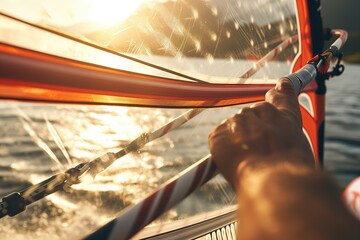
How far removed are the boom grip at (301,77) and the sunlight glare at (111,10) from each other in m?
0.57

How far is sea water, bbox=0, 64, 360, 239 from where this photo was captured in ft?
4.24

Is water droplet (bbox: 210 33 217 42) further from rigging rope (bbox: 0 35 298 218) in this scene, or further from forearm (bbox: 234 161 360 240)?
forearm (bbox: 234 161 360 240)

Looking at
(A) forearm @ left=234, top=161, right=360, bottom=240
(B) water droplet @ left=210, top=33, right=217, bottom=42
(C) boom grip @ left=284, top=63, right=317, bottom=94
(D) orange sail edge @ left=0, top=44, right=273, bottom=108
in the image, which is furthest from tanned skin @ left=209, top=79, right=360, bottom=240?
(B) water droplet @ left=210, top=33, right=217, bottom=42

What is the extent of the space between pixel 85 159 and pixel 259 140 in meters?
0.96

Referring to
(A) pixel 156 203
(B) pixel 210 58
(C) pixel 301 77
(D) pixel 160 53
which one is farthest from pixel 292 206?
(B) pixel 210 58

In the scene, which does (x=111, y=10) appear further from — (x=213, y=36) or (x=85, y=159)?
(x=213, y=36)

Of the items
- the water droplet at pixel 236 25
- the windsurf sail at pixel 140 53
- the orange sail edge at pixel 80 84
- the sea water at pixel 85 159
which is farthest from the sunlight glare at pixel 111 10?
the water droplet at pixel 236 25

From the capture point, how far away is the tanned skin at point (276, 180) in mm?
330

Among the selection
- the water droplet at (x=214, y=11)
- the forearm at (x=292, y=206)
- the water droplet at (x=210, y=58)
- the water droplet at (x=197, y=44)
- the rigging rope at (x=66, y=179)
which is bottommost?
the forearm at (x=292, y=206)

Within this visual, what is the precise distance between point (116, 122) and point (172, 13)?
0.60m

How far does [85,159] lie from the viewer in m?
1.33

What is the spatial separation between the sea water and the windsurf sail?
67 mm

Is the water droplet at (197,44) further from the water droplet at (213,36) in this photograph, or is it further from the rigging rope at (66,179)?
the rigging rope at (66,179)

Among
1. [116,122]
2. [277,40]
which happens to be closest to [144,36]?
→ [116,122]
